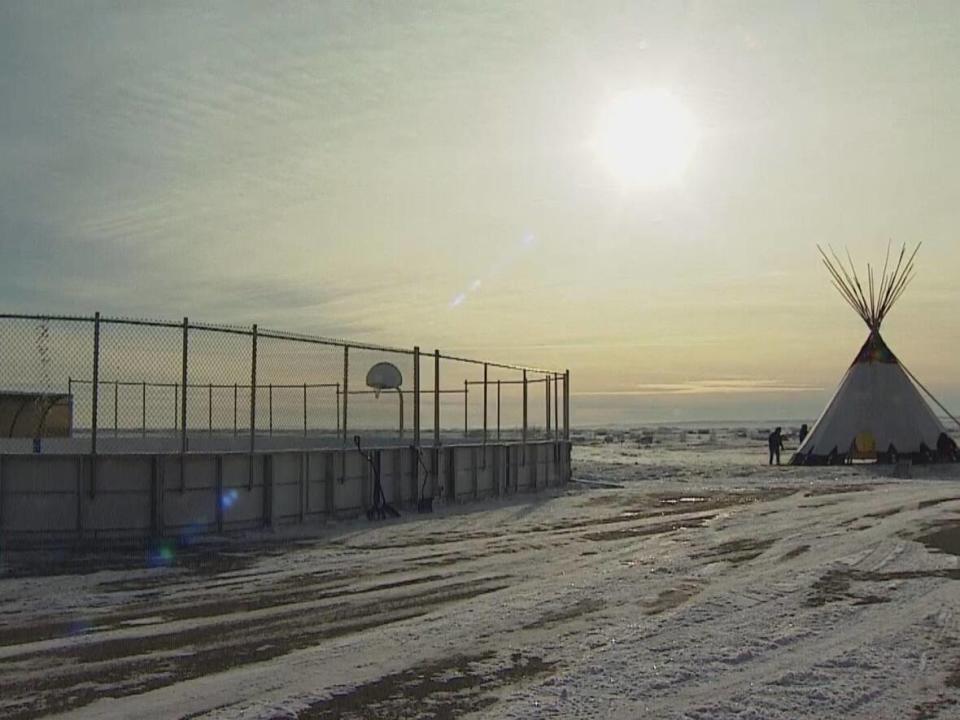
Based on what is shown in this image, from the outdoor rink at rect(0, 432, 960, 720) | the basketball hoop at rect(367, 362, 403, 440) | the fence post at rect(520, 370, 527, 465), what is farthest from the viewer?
the fence post at rect(520, 370, 527, 465)

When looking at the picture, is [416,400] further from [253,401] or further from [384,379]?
[253,401]

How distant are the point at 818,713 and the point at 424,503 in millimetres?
13211

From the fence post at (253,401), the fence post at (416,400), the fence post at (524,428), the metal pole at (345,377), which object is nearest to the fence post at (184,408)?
the fence post at (253,401)

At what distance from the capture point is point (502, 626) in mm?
8609

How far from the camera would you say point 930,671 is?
7223 mm

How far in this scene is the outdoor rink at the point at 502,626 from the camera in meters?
6.50

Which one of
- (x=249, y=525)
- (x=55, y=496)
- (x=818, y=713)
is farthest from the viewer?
(x=249, y=525)

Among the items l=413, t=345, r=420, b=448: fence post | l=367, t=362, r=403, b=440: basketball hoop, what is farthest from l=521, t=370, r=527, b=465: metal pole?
l=413, t=345, r=420, b=448: fence post

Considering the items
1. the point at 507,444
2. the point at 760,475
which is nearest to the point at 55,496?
the point at 507,444

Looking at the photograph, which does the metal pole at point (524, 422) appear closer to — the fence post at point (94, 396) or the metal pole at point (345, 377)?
the metal pole at point (345, 377)

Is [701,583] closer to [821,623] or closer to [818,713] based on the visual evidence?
[821,623]

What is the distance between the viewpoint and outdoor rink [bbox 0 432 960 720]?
256 inches

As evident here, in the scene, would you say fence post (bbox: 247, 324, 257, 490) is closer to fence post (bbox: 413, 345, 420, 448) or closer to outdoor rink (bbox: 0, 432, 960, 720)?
outdoor rink (bbox: 0, 432, 960, 720)

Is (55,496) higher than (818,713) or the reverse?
higher
